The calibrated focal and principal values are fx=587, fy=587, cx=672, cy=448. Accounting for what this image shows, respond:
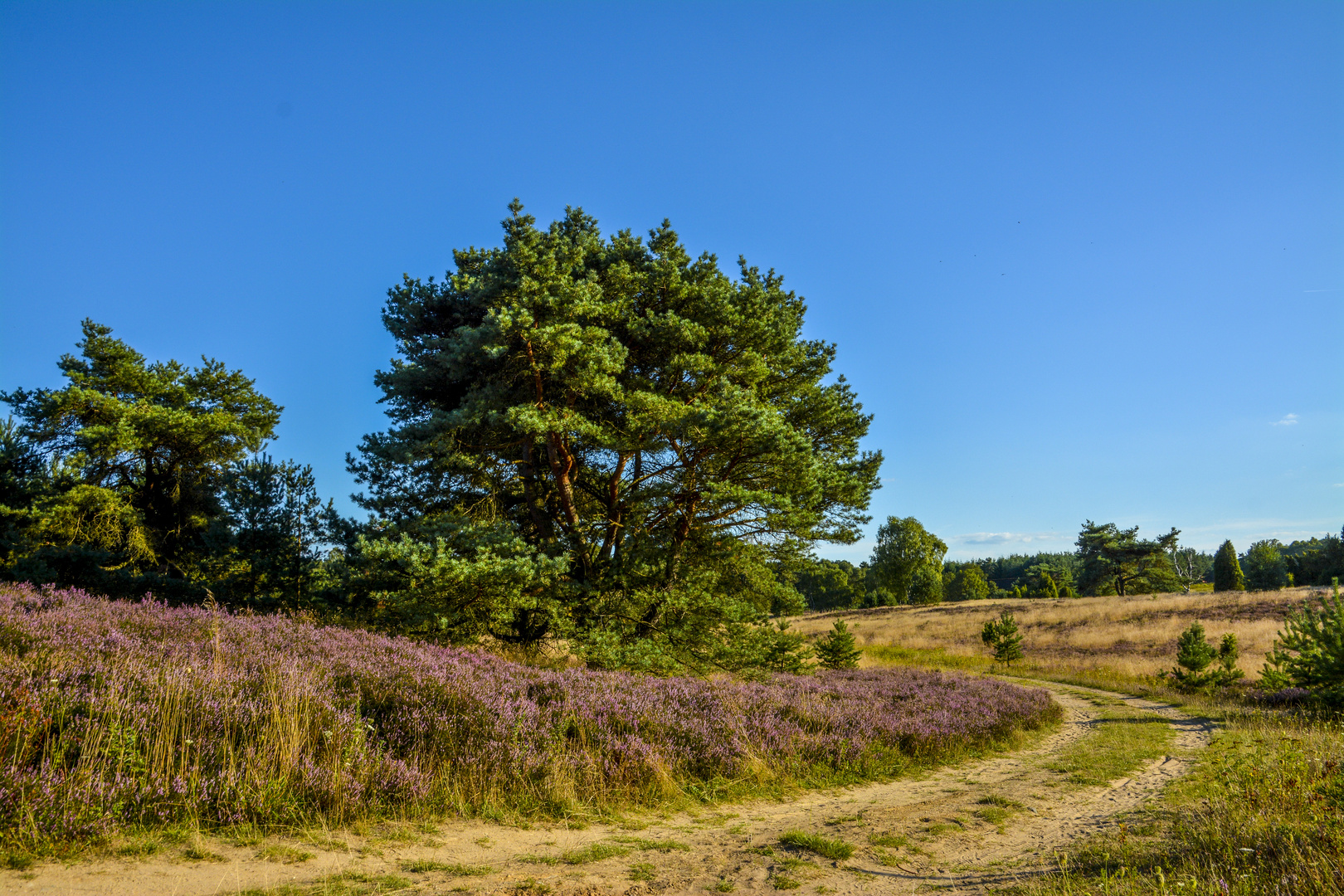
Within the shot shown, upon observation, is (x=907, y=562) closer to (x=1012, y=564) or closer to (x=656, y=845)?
(x=656, y=845)

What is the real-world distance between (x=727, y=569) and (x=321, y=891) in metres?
12.2

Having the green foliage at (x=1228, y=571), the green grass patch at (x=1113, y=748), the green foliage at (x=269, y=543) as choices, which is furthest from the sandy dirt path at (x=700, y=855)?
the green foliage at (x=1228, y=571)

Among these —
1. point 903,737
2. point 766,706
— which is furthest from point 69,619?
point 903,737

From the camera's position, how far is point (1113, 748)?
10.4 metres

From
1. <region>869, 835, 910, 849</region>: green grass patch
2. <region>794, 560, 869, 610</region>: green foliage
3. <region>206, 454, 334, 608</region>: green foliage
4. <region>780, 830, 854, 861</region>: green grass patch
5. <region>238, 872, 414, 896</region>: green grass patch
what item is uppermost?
<region>206, 454, 334, 608</region>: green foliage

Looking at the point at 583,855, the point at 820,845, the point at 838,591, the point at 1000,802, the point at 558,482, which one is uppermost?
the point at 558,482

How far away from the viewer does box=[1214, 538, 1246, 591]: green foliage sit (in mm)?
55000

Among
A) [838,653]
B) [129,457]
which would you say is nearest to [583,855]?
[838,653]

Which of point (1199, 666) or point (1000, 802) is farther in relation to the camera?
point (1199, 666)

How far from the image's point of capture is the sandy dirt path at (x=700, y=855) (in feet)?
12.0

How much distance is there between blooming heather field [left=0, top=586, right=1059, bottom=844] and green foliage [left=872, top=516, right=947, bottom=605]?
50319 mm

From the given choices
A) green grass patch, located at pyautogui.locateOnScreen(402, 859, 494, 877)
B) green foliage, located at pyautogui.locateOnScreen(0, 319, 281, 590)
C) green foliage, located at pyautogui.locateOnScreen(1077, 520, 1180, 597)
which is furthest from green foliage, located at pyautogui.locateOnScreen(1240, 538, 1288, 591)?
green foliage, located at pyautogui.locateOnScreen(0, 319, 281, 590)

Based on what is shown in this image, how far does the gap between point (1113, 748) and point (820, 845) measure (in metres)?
8.62

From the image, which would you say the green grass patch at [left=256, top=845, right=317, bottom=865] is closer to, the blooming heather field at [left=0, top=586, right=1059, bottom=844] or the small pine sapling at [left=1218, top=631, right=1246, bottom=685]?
the blooming heather field at [left=0, top=586, right=1059, bottom=844]
